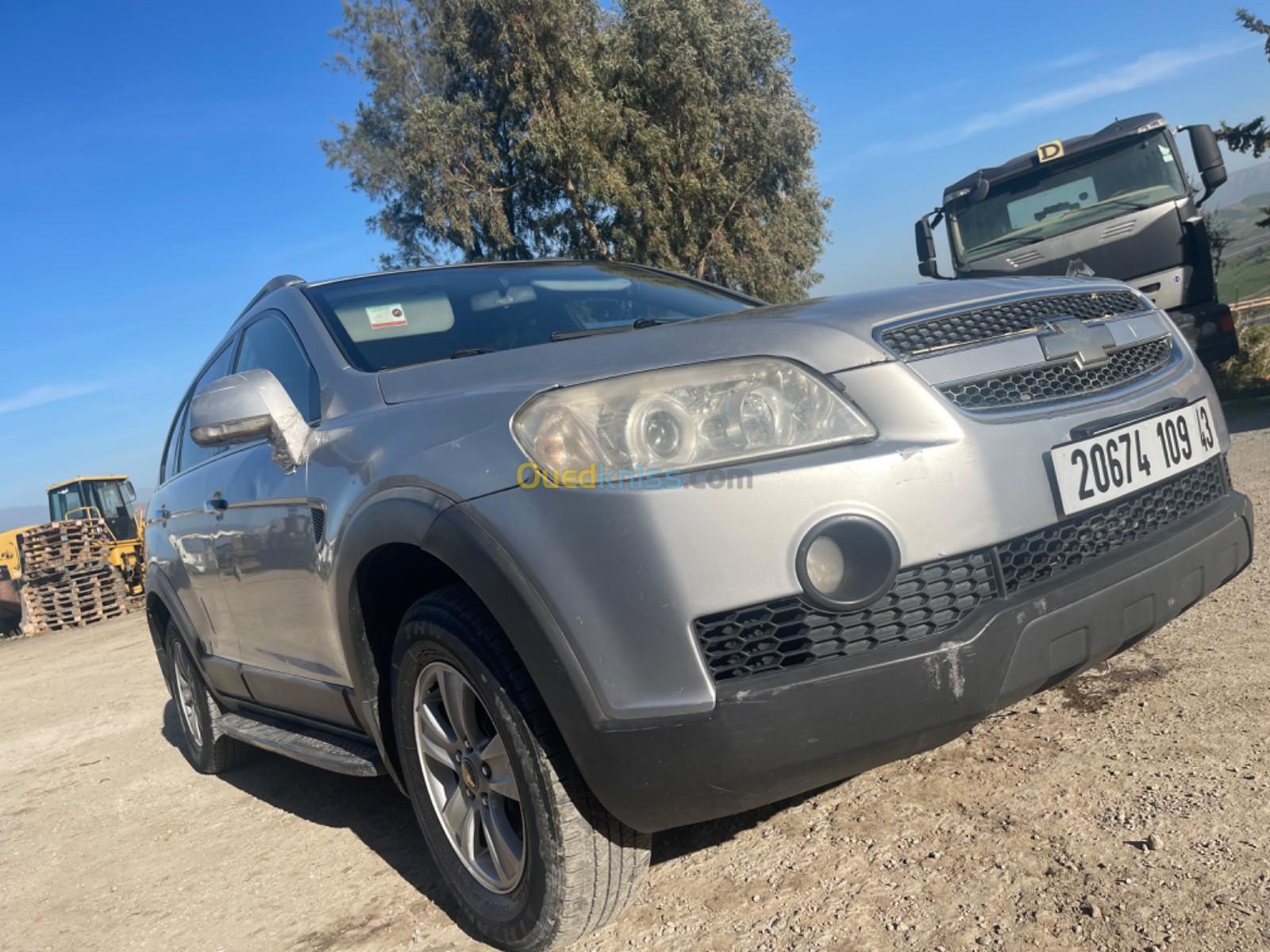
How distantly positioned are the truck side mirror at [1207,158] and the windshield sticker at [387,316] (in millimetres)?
7342

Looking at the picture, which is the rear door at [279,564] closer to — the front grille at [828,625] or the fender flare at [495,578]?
the fender flare at [495,578]

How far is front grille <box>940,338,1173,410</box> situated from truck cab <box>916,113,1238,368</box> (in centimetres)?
582

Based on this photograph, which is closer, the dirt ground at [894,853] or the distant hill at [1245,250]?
the dirt ground at [894,853]

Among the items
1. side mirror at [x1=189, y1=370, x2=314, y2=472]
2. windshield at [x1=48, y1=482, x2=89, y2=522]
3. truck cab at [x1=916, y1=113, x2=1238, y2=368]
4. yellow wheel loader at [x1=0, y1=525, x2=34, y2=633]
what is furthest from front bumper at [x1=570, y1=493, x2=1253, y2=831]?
windshield at [x1=48, y1=482, x2=89, y2=522]

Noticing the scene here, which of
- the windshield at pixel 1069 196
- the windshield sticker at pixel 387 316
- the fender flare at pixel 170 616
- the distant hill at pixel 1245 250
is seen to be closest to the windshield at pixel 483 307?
the windshield sticker at pixel 387 316

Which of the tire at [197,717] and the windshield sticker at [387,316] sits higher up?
the windshield sticker at [387,316]

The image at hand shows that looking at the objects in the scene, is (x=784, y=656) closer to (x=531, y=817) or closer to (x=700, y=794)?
(x=700, y=794)

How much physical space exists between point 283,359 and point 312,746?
3.87ft

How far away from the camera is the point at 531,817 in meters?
2.12

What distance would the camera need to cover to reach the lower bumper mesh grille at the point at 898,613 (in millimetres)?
1878

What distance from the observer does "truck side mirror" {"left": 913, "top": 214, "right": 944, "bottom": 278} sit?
9258 millimetres

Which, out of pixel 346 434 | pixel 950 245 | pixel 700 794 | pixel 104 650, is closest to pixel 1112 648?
pixel 700 794

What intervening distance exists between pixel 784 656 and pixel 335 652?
140 cm

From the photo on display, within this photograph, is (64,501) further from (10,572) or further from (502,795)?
(502,795)
